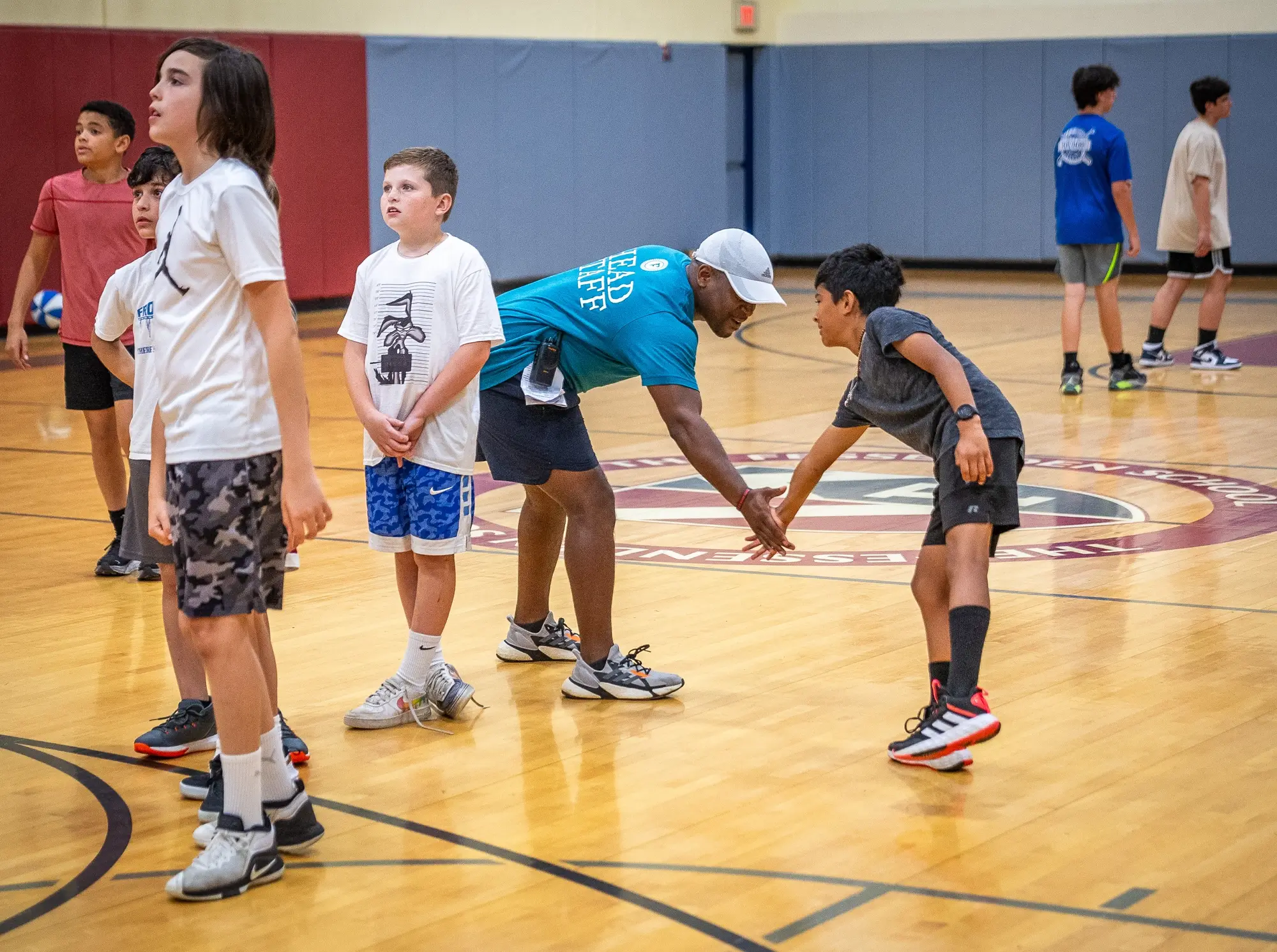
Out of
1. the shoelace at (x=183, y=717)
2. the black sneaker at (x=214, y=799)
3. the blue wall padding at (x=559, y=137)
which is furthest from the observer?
the blue wall padding at (x=559, y=137)

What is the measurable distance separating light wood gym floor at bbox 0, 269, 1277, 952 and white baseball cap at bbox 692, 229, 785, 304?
1103 millimetres

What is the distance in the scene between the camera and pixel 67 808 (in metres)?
3.99

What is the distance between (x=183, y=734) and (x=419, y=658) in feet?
2.05

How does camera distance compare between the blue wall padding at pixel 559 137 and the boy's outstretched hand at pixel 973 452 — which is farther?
the blue wall padding at pixel 559 137

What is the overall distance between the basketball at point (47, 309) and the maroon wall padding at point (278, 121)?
2.27 ft

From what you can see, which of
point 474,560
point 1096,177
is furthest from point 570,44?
point 474,560

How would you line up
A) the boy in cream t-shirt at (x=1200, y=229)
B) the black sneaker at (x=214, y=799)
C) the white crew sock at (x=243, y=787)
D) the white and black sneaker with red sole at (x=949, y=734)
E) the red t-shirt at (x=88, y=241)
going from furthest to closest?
1. the boy in cream t-shirt at (x=1200, y=229)
2. the red t-shirt at (x=88, y=241)
3. the white and black sneaker with red sole at (x=949, y=734)
4. the black sneaker at (x=214, y=799)
5. the white crew sock at (x=243, y=787)

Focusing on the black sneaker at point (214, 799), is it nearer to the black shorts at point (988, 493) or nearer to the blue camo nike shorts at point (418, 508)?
the blue camo nike shorts at point (418, 508)

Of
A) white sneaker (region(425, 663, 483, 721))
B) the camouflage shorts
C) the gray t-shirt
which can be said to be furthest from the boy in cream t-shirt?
the camouflage shorts

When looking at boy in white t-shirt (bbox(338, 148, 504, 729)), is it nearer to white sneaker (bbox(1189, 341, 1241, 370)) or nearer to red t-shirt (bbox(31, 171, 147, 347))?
red t-shirt (bbox(31, 171, 147, 347))

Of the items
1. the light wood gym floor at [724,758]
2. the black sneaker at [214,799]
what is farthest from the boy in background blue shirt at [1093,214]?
the black sneaker at [214,799]

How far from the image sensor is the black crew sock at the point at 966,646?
4238mm

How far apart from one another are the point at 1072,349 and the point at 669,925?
26.7ft

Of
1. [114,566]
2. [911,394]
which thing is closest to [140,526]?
[114,566]
